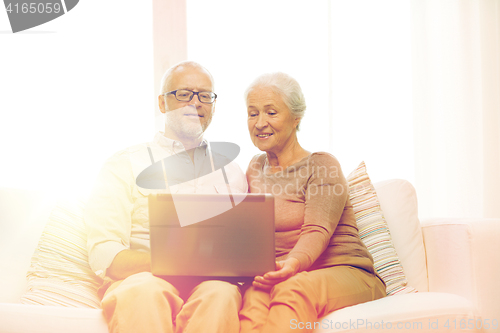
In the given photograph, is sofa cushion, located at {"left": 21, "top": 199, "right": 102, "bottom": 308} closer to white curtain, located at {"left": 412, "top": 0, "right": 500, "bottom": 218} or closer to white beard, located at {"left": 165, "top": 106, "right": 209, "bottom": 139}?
white beard, located at {"left": 165, "top": 106, "right": 209, "bottom": 139}

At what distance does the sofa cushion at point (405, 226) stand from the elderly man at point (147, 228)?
65 cm

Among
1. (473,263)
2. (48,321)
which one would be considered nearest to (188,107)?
(48,321)

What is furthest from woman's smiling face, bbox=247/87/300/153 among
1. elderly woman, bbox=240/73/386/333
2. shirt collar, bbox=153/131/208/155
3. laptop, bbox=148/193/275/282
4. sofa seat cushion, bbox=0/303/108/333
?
sofa seat cushion, bbox=0/303/108/333

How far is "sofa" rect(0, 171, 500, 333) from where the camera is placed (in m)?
1.08

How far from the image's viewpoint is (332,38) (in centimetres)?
237

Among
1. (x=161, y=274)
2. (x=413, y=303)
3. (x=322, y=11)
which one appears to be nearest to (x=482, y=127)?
(x=322, y=11)

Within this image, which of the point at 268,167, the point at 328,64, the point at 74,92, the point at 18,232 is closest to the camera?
the point at 18,232

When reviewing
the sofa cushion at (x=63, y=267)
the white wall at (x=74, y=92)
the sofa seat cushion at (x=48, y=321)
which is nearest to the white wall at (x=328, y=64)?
the white wall at (x=74, y=92)

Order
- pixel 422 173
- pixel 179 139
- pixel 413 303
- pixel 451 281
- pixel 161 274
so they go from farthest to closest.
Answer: pixel 422 173, pixel 179 139, pixel 451 281, pixel 413 303, pixel 161 274

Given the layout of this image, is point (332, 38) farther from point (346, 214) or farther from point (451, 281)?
point (451, 281)

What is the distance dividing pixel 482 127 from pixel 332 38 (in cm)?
112

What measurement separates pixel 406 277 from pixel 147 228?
3.47 ft

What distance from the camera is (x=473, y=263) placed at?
4.29ft

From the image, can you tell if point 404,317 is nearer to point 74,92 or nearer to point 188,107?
point 188,107
